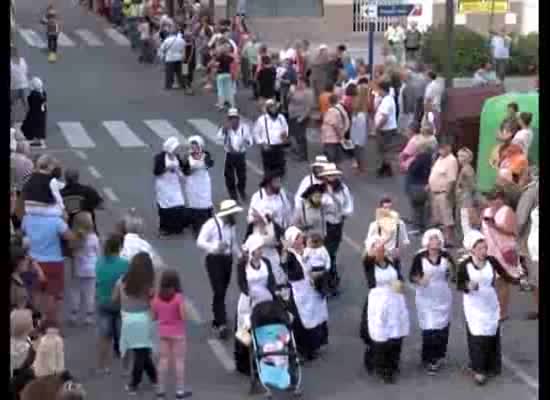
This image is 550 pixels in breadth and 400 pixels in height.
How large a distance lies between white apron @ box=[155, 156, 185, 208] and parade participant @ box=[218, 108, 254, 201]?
1.70 meters

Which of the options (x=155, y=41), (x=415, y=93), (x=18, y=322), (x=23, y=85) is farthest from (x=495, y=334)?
(x=155, y=41)

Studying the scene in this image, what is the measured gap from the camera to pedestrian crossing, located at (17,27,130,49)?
44312mm

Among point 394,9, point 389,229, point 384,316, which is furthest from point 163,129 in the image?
point 384,316

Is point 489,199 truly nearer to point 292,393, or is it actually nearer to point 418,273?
point 418,273

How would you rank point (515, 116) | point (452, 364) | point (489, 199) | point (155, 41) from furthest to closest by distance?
point (155, 41)
point (515, 116)
point (489, 199)
point (452, 364)

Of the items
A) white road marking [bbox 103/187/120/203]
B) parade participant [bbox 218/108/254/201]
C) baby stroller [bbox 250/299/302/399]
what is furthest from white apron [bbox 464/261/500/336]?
white road marking [bbox 103/187/120/203]

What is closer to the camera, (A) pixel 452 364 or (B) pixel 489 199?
(A) pixel 452 364

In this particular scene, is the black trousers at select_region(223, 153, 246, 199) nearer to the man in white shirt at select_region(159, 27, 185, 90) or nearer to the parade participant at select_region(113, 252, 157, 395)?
the parade participant at select_region(113, 252, 157, 395)

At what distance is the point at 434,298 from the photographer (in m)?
15.1

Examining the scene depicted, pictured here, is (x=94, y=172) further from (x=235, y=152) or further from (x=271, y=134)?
(x=235, y=152)

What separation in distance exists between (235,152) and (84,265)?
6458 millimetres

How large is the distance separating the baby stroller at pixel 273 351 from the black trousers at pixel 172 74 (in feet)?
68.4

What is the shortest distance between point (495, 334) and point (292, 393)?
2.13 m

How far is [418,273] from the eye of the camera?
15.0m
